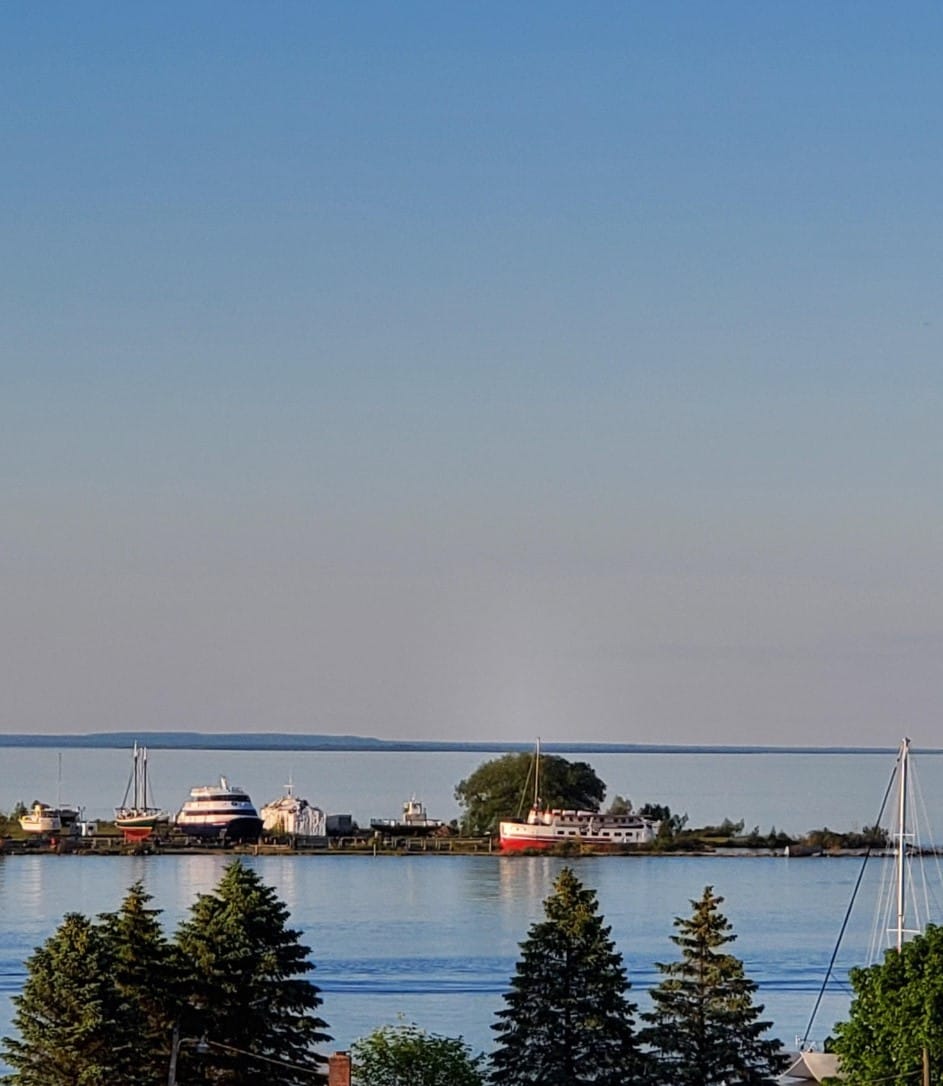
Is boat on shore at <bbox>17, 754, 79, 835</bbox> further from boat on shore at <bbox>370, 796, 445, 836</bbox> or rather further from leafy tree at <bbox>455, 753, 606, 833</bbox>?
leafy tree at <bbox>455, 753, 606, 833</bbox>

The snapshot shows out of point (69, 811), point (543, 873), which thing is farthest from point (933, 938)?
point (69, 811)

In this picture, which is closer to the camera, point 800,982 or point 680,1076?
point 680,1076

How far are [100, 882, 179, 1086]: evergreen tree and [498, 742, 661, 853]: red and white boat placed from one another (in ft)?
216

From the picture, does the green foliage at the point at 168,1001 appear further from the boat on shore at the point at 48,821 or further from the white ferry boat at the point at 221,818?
the boat on shore at the point at 48,821

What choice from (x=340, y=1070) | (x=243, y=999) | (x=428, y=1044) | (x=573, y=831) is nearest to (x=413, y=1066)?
(x=428, y=1044)

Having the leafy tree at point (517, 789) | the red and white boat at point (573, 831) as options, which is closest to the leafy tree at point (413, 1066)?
the red and white boat at point (573, 831)

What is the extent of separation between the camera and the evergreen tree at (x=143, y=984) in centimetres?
2572

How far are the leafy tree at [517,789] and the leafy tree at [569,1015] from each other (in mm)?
72081

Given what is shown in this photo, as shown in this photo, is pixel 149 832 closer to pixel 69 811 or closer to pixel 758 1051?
pixel 69 811

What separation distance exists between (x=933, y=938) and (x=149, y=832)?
71.7m

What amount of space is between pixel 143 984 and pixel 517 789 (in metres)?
76.9

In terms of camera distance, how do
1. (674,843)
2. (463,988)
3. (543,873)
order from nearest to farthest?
(463,988) → (543,873) → (674,843)

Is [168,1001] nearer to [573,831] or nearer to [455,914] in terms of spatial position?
[455,914]

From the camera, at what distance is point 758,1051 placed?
27859 mm
